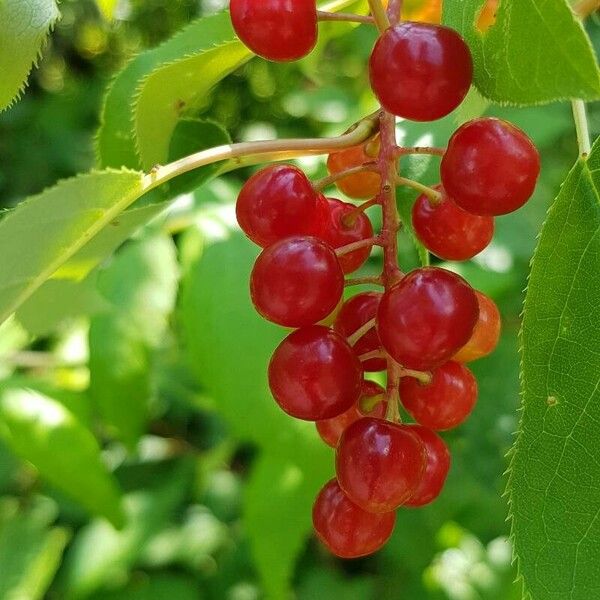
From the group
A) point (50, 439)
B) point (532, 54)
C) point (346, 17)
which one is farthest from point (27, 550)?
point (532, 54)

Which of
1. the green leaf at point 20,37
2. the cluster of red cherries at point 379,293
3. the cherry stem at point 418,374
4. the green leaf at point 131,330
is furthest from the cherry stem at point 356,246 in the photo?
the green leaf at point 131,330

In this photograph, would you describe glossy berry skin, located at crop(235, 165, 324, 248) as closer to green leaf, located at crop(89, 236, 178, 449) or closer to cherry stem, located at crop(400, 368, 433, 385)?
cherry stem, located at crop(400, 368, 433, 385)

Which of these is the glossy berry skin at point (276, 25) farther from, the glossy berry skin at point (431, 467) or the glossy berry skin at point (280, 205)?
the glossy berry skin at point (431, 467)

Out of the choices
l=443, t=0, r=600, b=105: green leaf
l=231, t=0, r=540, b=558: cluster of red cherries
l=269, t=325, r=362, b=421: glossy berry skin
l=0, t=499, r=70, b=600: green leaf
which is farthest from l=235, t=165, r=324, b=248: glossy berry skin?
l=0, t=499, r=70, b=600: green leaf

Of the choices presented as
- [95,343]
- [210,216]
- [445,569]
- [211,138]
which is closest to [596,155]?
[211,138]

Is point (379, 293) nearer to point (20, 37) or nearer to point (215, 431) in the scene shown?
point (20, 37)

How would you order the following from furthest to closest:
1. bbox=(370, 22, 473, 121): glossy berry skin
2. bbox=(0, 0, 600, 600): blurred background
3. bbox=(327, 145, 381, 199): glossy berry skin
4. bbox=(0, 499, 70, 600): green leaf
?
bbox=(0, 499, 70, 600): green leaf → bbox=(0, 0, 600, 600): blurred background → bbox=(327, 145, 381, 199): glossy berry skin → bbox=(370, 22, 473, 121): glossy berry skin
